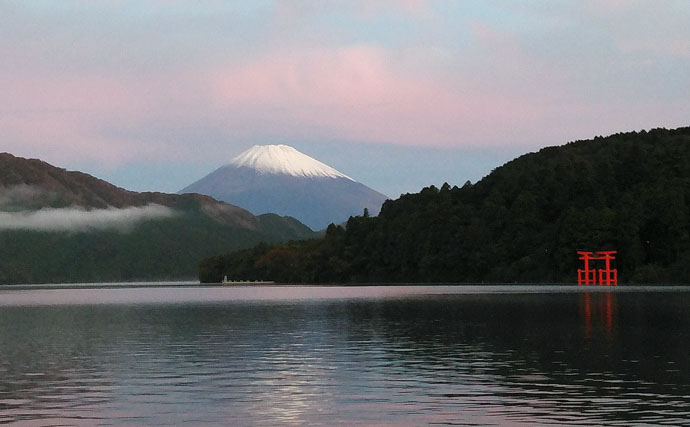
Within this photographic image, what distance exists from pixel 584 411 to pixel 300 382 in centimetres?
1314

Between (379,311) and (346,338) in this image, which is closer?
(346,338)

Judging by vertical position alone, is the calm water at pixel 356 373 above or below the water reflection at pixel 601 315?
below

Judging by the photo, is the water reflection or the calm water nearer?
the calm water

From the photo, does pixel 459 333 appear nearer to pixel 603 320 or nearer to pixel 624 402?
pixel 603 320

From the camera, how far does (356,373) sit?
149ft

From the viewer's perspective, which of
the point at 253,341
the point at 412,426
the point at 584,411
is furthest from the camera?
the point at 253,341

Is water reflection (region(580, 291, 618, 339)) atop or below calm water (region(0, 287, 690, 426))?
atop

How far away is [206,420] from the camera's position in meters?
31.9

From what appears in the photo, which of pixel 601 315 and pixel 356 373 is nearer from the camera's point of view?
pixel 356 373

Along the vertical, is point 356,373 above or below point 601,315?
below

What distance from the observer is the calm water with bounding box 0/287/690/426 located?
3316 cm

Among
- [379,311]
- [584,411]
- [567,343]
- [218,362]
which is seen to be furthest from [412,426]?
[379,311]

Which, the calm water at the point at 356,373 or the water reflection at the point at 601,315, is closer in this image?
the calm water at the point at 356,373

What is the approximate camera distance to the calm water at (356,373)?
3316cm
